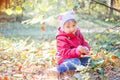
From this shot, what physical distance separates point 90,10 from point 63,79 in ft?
43.4

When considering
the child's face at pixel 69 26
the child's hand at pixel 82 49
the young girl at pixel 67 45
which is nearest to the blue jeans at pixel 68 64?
the young girl at pixel 67 45

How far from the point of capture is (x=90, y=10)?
17.1 meters

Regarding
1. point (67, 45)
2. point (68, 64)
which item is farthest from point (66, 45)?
point (68, 64)

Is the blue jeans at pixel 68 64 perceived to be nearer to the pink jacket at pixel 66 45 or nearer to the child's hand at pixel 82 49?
the pink jacket at pixel 66 45

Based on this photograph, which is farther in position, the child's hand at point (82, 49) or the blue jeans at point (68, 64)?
the blue jeans at point (68, 64)

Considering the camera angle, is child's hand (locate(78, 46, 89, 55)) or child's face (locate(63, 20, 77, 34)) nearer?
child's hand (locate(78, 46, 89, 55))

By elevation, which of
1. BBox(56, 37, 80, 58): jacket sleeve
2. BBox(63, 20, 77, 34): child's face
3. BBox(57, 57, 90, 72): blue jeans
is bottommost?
BBox(57, 57, 90, 72): blue jeans

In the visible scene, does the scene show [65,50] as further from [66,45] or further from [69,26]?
[69,26]

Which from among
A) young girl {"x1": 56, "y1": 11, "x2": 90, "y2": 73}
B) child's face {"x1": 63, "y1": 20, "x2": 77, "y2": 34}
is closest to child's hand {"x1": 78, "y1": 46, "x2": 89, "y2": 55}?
young girl {"x1": 56, "y1": 11, "x2": 90, "y2": 73}

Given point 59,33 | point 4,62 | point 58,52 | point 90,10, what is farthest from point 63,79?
point 90,10

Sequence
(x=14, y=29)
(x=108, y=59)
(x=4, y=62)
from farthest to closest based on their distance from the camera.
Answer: (x=14, y=29) → (x=4, y=62) → (x=108, y=59)

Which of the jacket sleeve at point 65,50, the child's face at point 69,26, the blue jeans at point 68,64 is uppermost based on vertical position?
the child's face at point 69,26

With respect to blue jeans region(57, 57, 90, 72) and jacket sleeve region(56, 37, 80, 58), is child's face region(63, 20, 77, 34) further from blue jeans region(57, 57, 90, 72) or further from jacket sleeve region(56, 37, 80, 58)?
blue jeans region(57, 57, 90, 72)

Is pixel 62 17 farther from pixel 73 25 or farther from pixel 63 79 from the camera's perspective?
pixel 63 79
